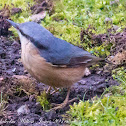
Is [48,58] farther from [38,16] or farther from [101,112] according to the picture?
[38,16]

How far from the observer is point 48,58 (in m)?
4.25

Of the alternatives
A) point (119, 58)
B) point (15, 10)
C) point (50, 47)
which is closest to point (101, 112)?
point (50, 47)

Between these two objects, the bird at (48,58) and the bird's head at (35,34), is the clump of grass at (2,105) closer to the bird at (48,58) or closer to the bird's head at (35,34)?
Answer: the bird at (48,58)

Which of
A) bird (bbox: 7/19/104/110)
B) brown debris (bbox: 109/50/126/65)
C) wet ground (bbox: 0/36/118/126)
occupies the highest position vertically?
bird (bbox: 7/19/104/110)

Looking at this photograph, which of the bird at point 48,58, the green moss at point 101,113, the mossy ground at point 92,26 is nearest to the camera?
the green moss at point 101,113

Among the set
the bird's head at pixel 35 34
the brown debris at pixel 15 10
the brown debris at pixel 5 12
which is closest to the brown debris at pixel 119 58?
the bird's head at pixel 35 34

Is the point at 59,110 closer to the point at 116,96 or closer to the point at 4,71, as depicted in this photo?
the point at 116,96

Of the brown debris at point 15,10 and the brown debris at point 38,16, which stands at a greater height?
the brown debris at point 15,10

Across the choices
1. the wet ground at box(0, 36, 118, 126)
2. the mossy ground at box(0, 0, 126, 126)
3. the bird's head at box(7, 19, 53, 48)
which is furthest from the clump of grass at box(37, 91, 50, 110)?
the bird's head at box(7, 19, 53, 48)

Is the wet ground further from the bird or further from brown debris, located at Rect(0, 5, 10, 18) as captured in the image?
brown debris, located at Rect(0, 5, 10, 18)

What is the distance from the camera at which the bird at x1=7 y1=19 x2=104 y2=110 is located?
166 inches

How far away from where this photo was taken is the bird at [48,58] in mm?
4209

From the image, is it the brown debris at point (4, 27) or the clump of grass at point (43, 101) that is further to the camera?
the brown debris at point (4, 27)

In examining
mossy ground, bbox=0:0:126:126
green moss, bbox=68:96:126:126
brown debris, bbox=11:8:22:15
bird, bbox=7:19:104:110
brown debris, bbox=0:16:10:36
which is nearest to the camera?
green moss, bbox=68:96:126:126
